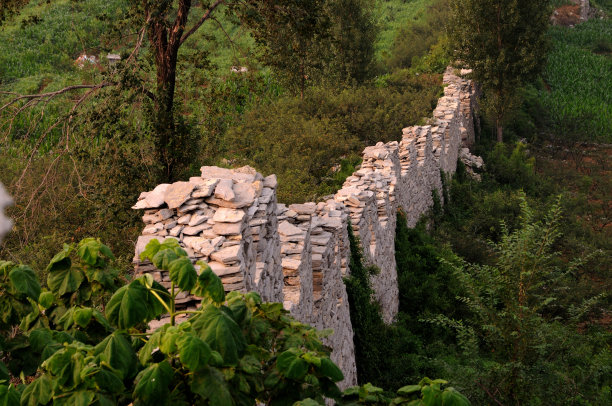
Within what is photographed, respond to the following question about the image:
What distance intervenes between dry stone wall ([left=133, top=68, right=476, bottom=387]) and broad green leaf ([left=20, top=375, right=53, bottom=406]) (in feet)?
7.00

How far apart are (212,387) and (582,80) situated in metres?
49.1

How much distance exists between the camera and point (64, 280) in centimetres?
361

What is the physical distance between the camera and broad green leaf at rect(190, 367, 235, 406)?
2.75 meters

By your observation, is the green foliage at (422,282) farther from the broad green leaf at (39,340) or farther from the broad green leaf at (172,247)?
the broad green leaf at (39,340)

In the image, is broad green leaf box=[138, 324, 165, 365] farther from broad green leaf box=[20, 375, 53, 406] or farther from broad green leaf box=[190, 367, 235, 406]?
broad green leaf box=[20, 375, 53, 406]

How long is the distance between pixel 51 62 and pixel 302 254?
110 feet

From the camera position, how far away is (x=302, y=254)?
7.21 metres

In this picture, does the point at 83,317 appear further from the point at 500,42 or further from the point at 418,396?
the point at 500,42

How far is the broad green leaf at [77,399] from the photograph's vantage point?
2.65 m

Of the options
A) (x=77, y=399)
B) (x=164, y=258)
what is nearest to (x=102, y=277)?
(x=164, y=258)

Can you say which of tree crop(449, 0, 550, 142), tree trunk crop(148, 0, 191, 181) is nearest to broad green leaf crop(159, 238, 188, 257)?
tree trunk crop(148, 0, 191, 181)

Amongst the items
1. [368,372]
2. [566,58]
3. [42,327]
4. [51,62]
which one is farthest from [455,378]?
[566,58]

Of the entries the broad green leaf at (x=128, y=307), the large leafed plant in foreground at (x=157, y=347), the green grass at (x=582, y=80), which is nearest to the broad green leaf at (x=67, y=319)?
the large leafed plant in foreground at (x=157, y=347)

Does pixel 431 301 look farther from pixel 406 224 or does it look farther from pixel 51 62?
pixel 51 62
